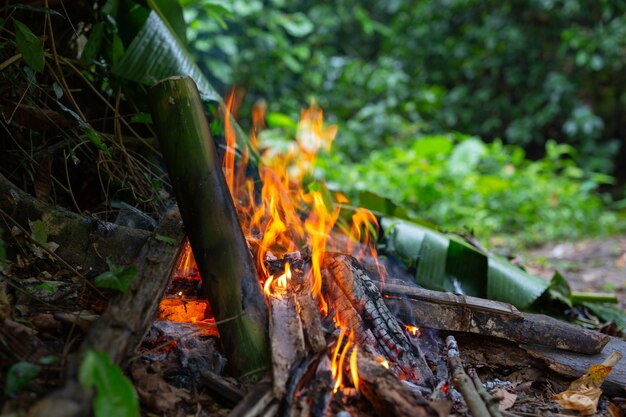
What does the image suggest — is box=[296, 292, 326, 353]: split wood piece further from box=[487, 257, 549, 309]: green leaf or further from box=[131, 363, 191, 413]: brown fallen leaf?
box=[487, 257, 549, 309]: green leaf

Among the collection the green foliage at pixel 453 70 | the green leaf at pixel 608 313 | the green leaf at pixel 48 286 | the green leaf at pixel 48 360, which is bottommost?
the green leaf at pixel 48 360

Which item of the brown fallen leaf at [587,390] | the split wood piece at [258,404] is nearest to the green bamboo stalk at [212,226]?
the split wood piece at [258,404]

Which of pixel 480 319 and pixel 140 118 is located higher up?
pixel 140 118

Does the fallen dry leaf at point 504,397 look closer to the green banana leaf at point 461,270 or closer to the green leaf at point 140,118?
the green banana leaf at point 461,270

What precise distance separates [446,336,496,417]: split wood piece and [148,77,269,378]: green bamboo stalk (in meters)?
0.81

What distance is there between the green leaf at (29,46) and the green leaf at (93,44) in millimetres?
644

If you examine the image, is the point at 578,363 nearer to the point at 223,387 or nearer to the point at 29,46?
the point at 223,387

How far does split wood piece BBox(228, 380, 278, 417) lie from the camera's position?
1.90 metres

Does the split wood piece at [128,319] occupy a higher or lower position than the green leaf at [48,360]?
higher

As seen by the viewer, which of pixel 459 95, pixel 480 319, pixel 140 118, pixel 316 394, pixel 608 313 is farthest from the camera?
pixel 459 95

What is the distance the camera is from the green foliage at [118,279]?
1.94 m

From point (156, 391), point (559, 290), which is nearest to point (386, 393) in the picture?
point (156, 391)

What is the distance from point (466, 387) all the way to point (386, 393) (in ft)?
1.36

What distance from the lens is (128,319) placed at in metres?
1.91
